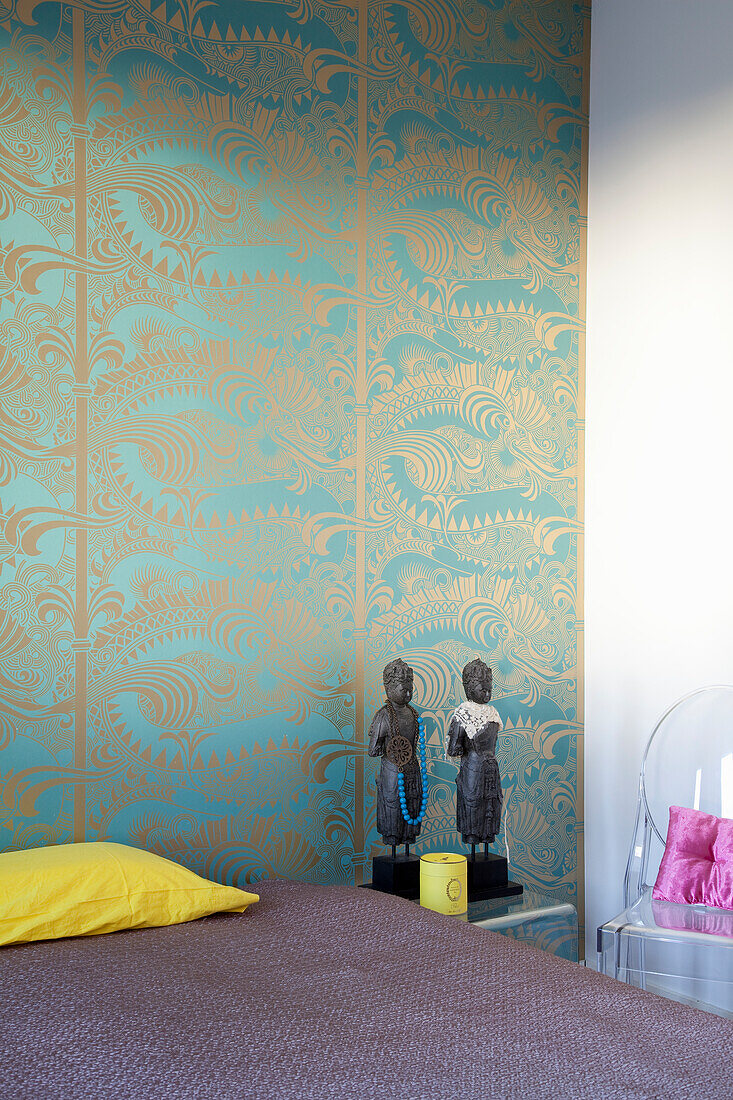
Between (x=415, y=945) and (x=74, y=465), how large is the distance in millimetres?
1351

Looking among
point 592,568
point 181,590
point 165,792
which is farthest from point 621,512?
point 165,792

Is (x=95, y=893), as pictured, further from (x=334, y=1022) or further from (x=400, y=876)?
(x=400, y=876)

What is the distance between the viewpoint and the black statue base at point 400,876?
244 cm

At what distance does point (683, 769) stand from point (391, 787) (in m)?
0.80

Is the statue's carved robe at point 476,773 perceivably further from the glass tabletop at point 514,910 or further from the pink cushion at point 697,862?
the pink cushion at point 697,862

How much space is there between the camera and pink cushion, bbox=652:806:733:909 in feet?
7.72

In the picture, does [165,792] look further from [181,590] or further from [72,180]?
[72,180]

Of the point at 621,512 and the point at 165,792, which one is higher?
the point at 621,512

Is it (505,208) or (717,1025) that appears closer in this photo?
(717,1025)

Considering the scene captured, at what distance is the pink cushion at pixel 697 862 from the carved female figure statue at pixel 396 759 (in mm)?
632

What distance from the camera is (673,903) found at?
2381 millimetres

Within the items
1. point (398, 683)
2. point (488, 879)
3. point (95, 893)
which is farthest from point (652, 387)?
point (95, 893)

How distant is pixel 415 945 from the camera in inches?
75.8

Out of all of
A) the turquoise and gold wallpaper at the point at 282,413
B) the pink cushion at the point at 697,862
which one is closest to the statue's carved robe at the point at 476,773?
the turquoise and gold wallpaper at the point at 282,413
